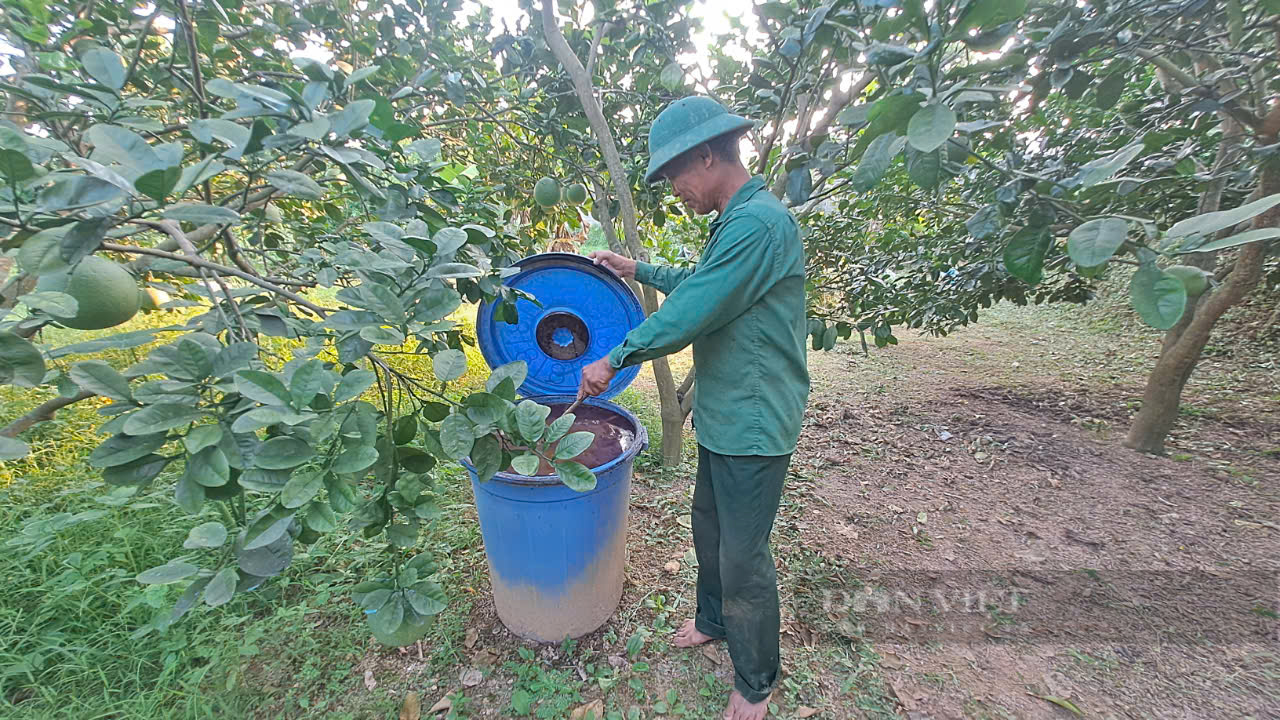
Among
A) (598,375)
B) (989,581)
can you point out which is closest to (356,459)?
(598,375)

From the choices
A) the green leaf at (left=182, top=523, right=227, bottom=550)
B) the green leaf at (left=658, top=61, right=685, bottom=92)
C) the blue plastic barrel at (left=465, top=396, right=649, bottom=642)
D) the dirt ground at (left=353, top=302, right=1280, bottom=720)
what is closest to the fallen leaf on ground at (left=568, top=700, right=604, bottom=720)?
the dirt ground at (left=353, top=302, right=1280, bottom=720)

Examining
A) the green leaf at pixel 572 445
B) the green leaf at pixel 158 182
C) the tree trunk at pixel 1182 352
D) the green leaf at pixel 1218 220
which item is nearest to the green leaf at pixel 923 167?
the green leaf at pixel 1218 220

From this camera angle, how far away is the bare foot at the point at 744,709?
1.59 m

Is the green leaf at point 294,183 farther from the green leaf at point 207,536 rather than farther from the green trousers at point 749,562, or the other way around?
the green trousers at point 749,562

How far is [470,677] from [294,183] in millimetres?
1644

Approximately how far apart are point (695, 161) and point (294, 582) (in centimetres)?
228

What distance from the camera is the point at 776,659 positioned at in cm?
160

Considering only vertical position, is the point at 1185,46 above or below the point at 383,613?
above

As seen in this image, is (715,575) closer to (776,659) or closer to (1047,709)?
(776,659)

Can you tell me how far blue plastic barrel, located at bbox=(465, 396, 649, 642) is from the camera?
1.61 metres

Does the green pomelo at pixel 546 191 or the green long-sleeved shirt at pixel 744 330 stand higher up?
the green pomelo at pixel 546 191

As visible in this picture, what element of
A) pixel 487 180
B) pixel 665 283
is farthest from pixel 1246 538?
pixel 487 180

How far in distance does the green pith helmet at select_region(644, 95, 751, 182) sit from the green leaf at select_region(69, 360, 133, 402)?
3.61 ft

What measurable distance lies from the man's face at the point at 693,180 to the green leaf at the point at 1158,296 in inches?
36.7
